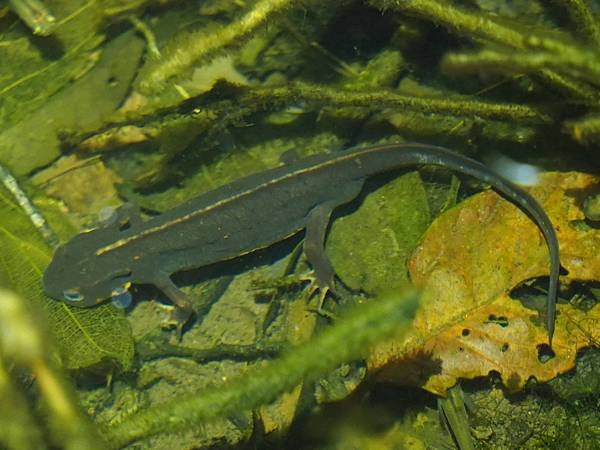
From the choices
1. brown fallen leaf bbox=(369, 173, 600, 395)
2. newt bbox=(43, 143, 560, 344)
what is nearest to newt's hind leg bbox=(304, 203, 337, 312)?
newt bbox=(43, 143, 560, 344)

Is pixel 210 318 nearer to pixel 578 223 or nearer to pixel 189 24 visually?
pixel 189 24

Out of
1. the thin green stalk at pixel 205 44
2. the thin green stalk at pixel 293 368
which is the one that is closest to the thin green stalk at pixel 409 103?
the thin green stalk at pixel 205 44

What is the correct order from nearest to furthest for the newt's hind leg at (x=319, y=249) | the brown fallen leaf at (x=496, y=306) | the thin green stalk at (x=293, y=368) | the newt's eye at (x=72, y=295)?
the thin green stalk at (x=293, y=368) < the brown fallen leaf at (x=496, y=306) < the newt's eye at (x=72, y=295) < the newt's hind leg at (x=319, y=249)

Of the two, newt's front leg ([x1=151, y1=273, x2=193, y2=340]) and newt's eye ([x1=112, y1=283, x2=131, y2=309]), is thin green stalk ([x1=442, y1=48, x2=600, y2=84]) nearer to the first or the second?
newt's front leg ([x1=151, y1=273, x2=193, y2=340])

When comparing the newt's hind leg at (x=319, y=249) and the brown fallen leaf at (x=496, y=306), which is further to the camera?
the newt's hind leg at (x=319, y=249)

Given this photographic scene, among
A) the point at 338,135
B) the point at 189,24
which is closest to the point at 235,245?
the point at 338,135

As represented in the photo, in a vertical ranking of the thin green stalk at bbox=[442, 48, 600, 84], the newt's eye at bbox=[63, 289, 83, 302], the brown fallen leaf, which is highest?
the thin green stalk at bbox=[442, 48, 600, 84]

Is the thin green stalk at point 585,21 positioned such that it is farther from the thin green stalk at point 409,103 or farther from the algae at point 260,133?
the thin green stalk at point 409,103
